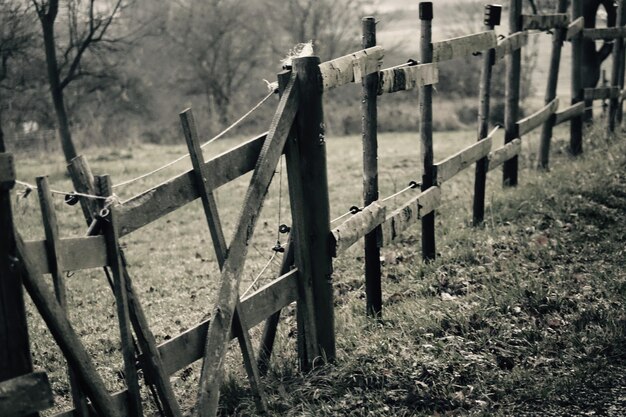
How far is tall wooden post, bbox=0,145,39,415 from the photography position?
2902 millimetres

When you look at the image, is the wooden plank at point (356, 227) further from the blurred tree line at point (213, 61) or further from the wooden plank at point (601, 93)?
the blurred tree line at point (213, 61)

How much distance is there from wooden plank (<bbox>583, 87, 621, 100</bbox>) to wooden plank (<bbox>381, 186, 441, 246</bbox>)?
534 centimetres

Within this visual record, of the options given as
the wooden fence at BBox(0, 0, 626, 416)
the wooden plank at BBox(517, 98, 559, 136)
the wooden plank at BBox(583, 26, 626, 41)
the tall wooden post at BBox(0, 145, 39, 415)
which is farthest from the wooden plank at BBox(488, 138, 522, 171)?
the tall wooden post at BBox(0, 145, 39, 415)

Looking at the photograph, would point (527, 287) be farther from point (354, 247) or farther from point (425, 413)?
point (354, 247)

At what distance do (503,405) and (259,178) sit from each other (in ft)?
6.55

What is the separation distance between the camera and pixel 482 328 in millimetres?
5184

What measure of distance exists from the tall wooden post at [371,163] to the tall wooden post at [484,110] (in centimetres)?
269

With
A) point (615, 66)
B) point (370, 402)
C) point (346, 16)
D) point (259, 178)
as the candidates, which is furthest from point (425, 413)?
point (346, 16)

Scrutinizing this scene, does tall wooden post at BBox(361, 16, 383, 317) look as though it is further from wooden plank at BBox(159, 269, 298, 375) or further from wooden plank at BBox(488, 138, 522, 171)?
wooden plank at BBox(488, 138, 522, 171)

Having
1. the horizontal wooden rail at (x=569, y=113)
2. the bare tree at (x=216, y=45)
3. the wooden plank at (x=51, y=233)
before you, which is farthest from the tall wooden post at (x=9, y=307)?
the bare tree at (x=216, y=45)

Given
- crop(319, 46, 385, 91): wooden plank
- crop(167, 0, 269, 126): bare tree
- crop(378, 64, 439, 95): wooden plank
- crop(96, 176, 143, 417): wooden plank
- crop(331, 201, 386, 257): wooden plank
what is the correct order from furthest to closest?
crop(167, 0, 269, 126): bare tree < crop(378, 64, 439, 95): wooden plank < crop(331, 201, 386, 257): wooden plank < crop(319, 46, 385, 91): wooden plank < crop(96, 176, 143, 417): wooden plank

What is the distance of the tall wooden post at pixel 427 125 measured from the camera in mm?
6539

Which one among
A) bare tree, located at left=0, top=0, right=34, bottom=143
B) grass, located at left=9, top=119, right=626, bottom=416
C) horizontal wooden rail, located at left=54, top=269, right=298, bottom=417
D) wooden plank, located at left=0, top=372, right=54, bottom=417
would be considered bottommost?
grass, located at left=9, top=119, right=626, bottom=416

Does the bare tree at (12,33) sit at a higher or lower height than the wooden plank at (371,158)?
higher
